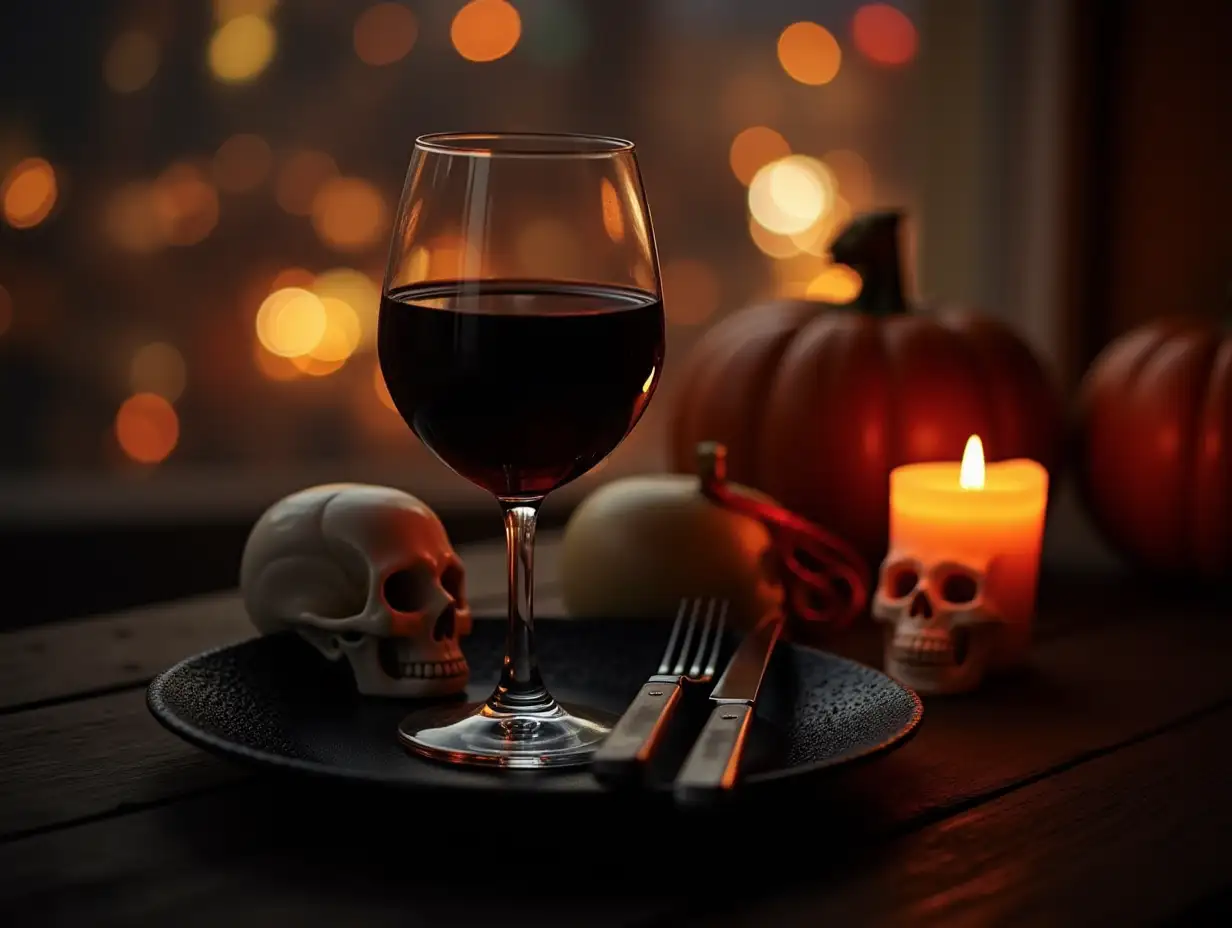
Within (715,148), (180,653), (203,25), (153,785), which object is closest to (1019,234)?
(715,148)

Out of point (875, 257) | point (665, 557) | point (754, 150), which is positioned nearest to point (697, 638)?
point (665, 557)

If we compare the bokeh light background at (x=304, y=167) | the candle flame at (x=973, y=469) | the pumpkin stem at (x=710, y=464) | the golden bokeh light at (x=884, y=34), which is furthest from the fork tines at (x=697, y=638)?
the golden bokeh light at (x=884, y=34)

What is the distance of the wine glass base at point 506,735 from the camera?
821mm

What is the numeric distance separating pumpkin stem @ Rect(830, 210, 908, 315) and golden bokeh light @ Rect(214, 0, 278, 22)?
4.06 feet

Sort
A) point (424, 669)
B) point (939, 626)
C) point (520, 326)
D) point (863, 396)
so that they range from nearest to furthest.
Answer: point (520, 326) < point (424, 669) < point (939, 626) < point (863, 396)

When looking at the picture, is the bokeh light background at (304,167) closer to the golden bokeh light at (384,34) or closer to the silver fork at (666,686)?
the golden bokeh light at (384,34)

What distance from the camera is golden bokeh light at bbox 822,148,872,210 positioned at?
8.41 feet

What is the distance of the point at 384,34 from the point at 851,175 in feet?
2.64

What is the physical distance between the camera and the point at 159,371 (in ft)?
8.08

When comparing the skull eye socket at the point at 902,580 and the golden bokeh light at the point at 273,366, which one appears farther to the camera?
the golden bokeh light at the point at 273,366

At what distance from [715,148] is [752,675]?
175cm

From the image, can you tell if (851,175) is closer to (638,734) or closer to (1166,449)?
(1166,449)

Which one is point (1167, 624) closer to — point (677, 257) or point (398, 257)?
point (398, 257)

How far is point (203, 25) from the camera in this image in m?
2.33
